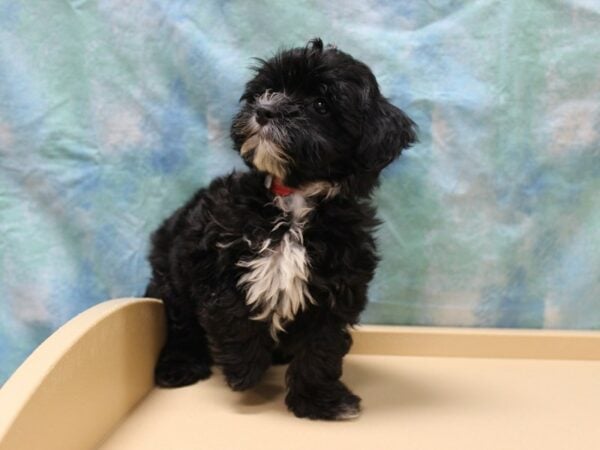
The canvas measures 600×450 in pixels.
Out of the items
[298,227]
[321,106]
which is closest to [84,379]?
[298,227]

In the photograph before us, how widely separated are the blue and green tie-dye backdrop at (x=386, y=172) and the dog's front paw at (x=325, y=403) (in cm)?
61

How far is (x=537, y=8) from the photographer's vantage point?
2207 millimetres

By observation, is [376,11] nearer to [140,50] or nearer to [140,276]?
[140,50]

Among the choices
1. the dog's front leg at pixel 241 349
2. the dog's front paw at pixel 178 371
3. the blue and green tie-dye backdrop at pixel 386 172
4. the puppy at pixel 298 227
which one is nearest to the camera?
the puppy at pixel 298 227

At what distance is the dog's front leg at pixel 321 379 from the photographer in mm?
1836

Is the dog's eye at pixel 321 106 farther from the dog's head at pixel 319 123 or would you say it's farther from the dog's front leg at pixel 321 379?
the dog's front leg at pixel 321 379

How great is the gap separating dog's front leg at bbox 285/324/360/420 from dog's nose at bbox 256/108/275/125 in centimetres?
61

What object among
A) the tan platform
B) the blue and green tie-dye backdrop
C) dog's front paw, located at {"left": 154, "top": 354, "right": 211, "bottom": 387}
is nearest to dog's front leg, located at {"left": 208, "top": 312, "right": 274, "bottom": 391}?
the tan platform

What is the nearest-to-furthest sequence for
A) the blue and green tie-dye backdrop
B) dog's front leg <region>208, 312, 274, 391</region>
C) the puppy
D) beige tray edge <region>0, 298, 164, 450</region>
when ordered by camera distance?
beige tray edge <region>0, 298, 164, 450</region>
the puppy
dog's front leg <region>208, 312, 274, 391</region>
the blue and green tie-dye backdrop

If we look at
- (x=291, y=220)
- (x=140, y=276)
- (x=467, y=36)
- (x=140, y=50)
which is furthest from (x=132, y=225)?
(x=467, y=36)

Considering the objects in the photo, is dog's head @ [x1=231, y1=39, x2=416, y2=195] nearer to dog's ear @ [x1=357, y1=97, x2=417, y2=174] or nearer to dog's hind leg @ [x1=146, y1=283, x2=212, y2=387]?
dog's ear @ [x1=357, y1=97, x2=417, y2=174]

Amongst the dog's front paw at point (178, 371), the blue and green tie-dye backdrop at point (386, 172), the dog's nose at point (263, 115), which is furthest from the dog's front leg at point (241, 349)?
the blue and green tie-dye backdrop at point (386, 172)

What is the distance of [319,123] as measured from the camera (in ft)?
5.41

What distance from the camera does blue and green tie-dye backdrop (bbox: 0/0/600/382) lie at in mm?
2230
